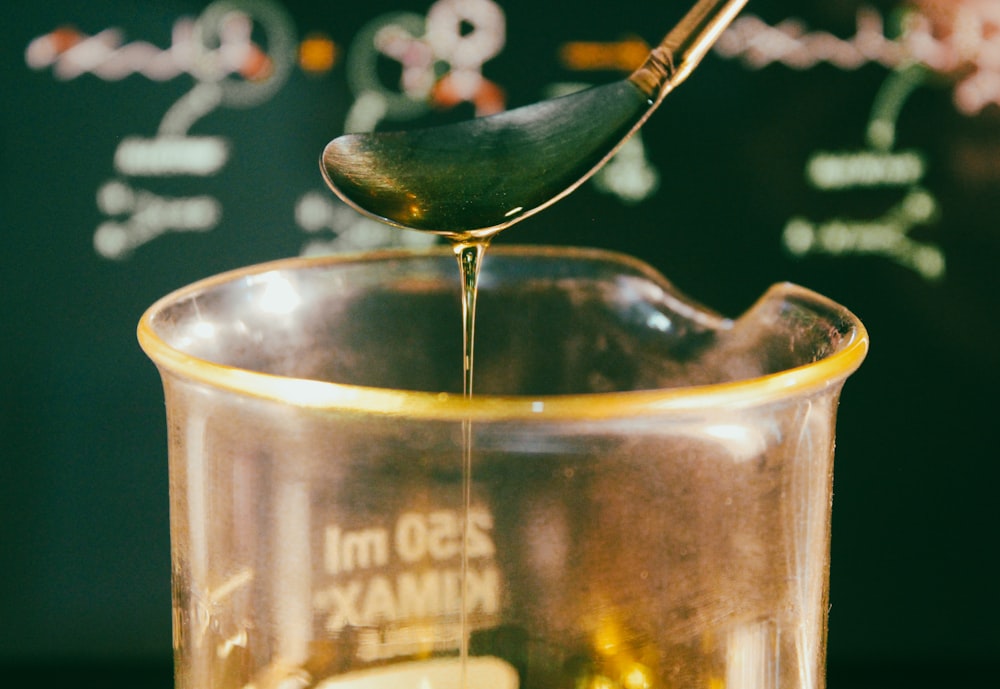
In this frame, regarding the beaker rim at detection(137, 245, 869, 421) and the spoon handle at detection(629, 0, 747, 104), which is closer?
the beaker rim at detection(137, 245, 869, 421)

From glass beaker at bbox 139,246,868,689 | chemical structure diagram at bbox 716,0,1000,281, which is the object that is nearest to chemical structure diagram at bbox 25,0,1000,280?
chemical structure diagram at bbox 716,0,1000,281

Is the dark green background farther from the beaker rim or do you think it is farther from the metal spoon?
the beaker rim

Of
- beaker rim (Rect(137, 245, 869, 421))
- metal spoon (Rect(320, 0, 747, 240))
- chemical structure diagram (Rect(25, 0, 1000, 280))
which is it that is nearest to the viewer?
beaker rim (Rect(137, 245, 869, 421))

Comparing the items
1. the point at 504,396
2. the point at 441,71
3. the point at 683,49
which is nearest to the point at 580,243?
the point at 441,71

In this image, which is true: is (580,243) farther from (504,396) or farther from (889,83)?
(504,396)

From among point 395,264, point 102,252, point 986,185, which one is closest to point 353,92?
point 102,252

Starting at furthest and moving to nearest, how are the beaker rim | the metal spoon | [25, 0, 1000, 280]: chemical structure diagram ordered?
[25, 0, 1000, 280]: chemical structure diagram < the metal spoon < the beaker rim

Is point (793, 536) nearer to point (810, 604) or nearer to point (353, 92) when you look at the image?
point (810, 604)
